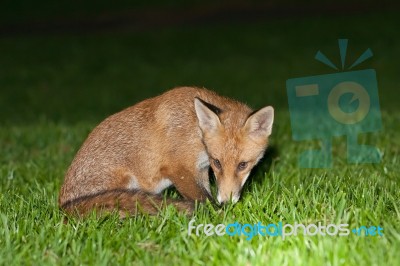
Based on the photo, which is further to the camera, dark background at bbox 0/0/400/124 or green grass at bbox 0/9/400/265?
dark background at bbox 0/0/400/124

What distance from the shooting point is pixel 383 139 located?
9.26m

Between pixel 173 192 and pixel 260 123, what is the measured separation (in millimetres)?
1453

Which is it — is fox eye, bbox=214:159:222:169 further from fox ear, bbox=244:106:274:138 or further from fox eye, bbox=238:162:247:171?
fox ear, bbox=244:106:274:138

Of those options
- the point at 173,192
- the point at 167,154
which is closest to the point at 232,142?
the point at 167,154

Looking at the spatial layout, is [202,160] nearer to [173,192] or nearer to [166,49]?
[173,192]

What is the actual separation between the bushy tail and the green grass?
3.9 inches

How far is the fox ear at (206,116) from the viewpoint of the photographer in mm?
5867

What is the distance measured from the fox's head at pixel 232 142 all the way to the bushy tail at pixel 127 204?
1.25ft

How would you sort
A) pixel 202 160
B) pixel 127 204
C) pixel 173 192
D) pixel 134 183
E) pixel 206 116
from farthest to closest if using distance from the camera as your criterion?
pixel 173 192, pixel 134 183, pixel 202 160, pixel 206 116, pixel 127 204

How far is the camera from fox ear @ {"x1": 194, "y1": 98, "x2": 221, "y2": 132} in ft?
19.2

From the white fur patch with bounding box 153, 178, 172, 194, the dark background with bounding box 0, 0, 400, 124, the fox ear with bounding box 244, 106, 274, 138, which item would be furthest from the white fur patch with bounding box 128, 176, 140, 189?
the dark background with bounding box 0, 0, 400, 124

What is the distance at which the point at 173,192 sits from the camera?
6.94 m

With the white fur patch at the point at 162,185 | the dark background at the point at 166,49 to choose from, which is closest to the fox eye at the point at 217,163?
the white fur patch at the point at 162,185

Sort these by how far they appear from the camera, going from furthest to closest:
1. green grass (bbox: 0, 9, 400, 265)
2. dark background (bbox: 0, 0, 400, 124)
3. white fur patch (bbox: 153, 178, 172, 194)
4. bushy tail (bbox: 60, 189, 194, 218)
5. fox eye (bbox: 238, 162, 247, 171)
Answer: dark background (bbox: 0, 0, 400, 124) → white fur patch (bbox: 153, 178, 172, 194) → fox eye (bbox: 238, 162, 247, 171) → bushy tail (bbox: 60, 189, 194, 218) → green grass (bbox: 0, 9, 400, 265)
